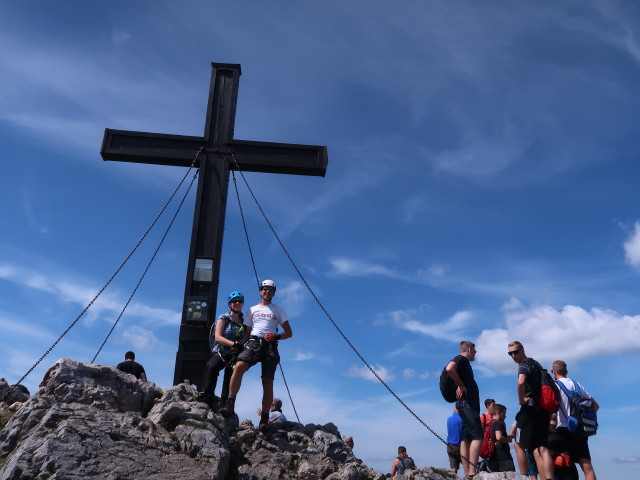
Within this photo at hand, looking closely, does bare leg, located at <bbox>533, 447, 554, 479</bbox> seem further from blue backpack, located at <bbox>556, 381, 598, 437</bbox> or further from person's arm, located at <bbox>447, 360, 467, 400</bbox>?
person's arm, located at <bbox>447, 360, 467, 400</bbox>

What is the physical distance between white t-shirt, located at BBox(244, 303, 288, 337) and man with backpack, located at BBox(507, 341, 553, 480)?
3208mm

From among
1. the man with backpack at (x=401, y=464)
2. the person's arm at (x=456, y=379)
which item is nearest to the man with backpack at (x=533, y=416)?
the person's arm at (x=456, y=379)

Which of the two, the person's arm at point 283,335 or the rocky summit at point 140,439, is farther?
the person's arm at point 283,335

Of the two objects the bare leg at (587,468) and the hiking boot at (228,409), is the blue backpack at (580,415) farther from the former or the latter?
the hiking boot at (228,409)

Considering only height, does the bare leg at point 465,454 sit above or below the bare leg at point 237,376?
below

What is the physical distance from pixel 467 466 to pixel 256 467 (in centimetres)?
305

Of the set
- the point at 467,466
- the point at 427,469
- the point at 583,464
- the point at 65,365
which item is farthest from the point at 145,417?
the point at 583,464

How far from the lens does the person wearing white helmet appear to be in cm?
759

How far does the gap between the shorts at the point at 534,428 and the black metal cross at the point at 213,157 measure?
477 cm

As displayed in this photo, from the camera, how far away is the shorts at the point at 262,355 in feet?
25.0

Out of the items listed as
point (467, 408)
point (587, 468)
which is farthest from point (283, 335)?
point (587, 468)

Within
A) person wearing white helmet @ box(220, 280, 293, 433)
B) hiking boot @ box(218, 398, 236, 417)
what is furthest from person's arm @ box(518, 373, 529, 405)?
hiking boot @ box(218, 398, 236, 417)

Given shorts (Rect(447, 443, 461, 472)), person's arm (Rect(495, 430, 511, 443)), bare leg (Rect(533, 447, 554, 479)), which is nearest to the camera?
bare leg (Rect(533, 447, 554, 479))

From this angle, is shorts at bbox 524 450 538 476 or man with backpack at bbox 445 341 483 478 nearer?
man with backpack at bbox 445 341 483 478
